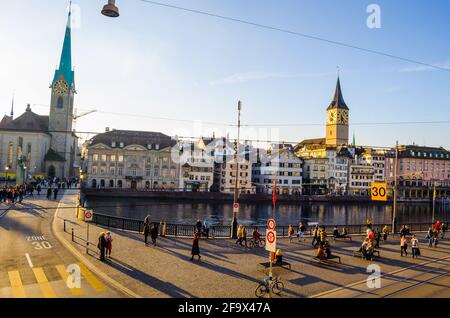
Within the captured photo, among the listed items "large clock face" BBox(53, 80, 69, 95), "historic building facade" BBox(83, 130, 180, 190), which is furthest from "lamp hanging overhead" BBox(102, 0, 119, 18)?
"large clock face" BBox(53, 80, 69, 95)

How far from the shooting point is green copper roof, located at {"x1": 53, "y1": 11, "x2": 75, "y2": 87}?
115250 mm

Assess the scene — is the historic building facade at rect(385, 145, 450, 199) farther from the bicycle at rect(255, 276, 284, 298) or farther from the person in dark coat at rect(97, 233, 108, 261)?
the person in dark coat at rect(97, 233, 108, 261)

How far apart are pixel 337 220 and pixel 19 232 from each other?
5828 cm

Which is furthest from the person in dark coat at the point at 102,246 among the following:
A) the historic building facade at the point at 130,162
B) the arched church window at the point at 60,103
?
the arched church window at the point at 60,103

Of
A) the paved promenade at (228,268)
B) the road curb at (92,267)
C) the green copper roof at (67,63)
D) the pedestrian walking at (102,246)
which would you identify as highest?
the green copper roof at (67,63)

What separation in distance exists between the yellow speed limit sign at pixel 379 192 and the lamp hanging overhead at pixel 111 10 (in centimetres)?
2169

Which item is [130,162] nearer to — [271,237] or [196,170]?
[196,170]

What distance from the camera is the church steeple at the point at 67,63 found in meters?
115

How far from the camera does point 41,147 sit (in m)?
105

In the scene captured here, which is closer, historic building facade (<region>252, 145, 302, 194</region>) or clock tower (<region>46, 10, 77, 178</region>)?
historic building facade (<region>252, 145, 302, 194</region>)

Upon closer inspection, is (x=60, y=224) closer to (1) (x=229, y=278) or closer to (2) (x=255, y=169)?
(1) (x=229, y=278)

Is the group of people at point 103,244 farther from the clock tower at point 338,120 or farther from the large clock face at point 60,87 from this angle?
the clock tower at point 338,120

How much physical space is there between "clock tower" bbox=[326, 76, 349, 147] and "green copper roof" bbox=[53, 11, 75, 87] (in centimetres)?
11470
